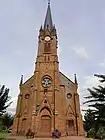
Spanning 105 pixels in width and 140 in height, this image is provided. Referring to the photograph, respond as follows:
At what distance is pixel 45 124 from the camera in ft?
128

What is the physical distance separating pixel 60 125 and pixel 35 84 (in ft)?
32.4

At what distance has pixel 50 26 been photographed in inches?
2020

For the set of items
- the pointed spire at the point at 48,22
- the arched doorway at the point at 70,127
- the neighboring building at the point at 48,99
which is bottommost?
the arched doorway at the point at 70,127

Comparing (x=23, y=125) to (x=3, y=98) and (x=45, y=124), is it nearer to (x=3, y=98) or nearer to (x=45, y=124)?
(x=45, y=124)

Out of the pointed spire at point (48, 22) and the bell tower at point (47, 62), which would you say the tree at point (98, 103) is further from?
the pointed spire at point (48, 22)

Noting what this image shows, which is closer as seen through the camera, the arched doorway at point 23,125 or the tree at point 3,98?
the tree at point 3,98

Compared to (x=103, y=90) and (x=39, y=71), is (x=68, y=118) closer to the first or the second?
(x=39, y=71)

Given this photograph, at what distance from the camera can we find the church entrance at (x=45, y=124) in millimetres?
38669

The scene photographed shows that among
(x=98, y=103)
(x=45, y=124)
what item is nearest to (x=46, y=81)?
(x=45, y=124)

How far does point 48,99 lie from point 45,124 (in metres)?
4.95

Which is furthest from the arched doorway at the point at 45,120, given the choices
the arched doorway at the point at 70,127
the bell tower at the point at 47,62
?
the arched doorway at the point at 70,127

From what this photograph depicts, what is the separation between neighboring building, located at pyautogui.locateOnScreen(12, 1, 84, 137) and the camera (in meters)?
39.0

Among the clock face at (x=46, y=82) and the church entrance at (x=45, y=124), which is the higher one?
the clock face at (x=46, y=82)

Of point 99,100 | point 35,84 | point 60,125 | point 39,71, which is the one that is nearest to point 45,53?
point 39,71
